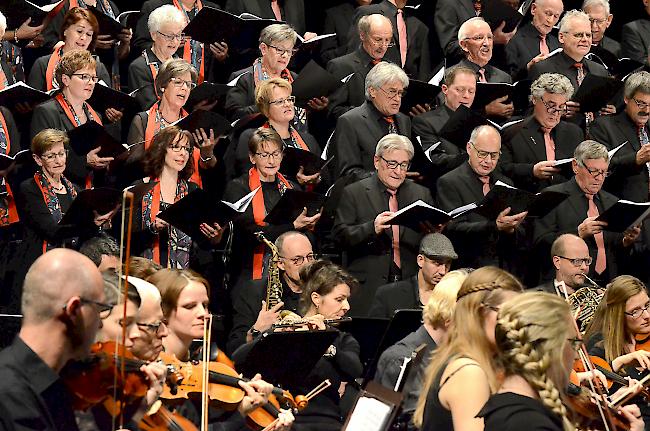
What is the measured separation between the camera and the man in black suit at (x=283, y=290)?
622 centimetres

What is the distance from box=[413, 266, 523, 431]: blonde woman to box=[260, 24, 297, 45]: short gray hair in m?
4.58

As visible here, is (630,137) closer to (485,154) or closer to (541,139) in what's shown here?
(541,139)

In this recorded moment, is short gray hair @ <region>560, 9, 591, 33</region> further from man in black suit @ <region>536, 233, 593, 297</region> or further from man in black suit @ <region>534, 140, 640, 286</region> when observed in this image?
man in black suit @ <region>536, 233, 593, 297</region>

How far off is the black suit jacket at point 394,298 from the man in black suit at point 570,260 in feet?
3.17

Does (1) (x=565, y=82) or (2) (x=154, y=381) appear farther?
(1) (x=565, y=82)

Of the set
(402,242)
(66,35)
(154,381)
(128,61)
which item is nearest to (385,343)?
(402,242)

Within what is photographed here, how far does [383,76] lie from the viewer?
7.61 metres

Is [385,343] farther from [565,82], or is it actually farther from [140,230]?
[565,82]

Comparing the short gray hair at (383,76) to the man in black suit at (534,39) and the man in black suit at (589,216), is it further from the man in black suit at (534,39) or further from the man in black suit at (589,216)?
the man in black suit at (534,39)

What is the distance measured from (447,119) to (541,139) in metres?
0.68

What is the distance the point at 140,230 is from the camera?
662cm

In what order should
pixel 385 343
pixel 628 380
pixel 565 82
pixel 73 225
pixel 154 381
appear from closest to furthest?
pixel 154 381 → pixel 628 380 → pixel 385 343 → pixel 73 225 → pixel 565 82

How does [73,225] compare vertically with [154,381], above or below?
below

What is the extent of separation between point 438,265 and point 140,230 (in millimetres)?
1645
